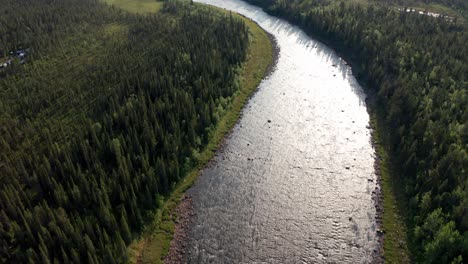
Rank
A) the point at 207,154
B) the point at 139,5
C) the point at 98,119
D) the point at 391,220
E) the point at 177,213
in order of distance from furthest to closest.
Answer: the point at 139,5, the point at 98,119, the point at 207,154, the point at 177,213, the point at 391,220

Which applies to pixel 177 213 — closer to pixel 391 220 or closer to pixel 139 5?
pixel 391 220

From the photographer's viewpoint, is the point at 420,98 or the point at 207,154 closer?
the point at 207,154

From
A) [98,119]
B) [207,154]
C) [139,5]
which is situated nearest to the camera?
[207,154]

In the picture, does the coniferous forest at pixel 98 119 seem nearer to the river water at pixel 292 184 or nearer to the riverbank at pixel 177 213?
the riverbank at pixel 177 213

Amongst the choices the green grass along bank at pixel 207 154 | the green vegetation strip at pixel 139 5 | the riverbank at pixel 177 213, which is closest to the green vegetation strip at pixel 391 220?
the riverbank at pixel 177 213

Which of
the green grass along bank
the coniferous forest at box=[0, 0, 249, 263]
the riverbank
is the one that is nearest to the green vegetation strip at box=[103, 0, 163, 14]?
the coniferous forest at box=[0, 0, 249, 263]

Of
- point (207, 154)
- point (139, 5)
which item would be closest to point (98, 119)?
point (207, 154)

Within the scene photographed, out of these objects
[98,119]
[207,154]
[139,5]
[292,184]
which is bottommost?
[292,184]
